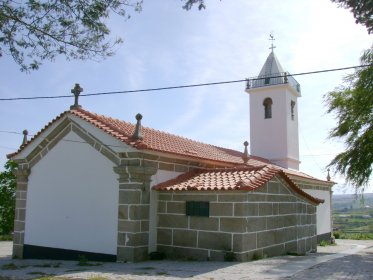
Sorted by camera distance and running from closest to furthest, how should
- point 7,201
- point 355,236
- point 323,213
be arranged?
point 7,201
point 323,213
point 355,236

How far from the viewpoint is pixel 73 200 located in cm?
1227

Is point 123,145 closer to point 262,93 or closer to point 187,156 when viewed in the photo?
point 187,156

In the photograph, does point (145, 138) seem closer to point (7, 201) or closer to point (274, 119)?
point (7, 201)

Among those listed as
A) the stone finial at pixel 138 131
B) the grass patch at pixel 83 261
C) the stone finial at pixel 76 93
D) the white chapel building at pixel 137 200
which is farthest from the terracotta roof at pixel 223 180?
the stone finial at pixel 76 93

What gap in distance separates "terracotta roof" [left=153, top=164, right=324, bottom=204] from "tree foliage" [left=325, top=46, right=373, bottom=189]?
517 cm

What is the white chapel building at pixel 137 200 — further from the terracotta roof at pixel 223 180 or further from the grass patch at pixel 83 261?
the grass patch at pixel 83 261

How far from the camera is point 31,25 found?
8.81m

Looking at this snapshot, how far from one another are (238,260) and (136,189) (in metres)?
3.14

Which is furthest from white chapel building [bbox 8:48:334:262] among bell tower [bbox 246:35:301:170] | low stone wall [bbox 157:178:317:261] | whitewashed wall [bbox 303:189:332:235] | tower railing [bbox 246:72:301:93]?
tower railing [bbox 246:72:301:93]

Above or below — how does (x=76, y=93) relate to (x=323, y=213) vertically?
above

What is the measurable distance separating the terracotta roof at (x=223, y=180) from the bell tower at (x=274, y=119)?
11691 mm

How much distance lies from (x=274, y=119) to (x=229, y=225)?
590 inches

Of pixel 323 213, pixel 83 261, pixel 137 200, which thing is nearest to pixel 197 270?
pixel 137 200

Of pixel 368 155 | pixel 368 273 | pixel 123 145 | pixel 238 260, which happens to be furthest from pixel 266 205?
pixel 368 155
